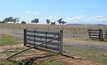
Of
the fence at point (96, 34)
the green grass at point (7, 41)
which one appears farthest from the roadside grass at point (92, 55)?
the fence at point (96, 34)

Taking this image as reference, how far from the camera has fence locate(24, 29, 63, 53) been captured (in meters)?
15.1

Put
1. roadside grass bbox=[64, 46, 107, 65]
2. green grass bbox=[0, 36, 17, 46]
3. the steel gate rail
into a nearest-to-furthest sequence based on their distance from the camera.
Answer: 1. roadside grass bbox=[64, 46, 107, 65]
2. the steel gate rail
3. green grass bbox=[0, 36, 17, 46]

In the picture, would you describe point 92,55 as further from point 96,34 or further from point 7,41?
point 96,34

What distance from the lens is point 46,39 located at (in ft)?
55.8

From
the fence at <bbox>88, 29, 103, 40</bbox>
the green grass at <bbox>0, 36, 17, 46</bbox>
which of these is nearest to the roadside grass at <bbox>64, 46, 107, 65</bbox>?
the green grass at <bbox>0, 36, 17, 46</bbox>

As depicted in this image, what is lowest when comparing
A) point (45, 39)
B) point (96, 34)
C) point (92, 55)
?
point (92, 55)

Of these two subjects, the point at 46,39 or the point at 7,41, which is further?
the point at 7,41

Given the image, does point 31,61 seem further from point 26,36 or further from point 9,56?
point 26,36

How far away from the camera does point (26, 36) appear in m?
19.8

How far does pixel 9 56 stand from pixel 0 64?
1.59m

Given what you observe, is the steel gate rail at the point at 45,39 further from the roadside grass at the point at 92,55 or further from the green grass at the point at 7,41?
the green grass at the point at 7,41

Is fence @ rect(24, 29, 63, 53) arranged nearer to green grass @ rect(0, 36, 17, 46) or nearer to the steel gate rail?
the steel gate rail

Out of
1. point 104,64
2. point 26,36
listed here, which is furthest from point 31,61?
point 26,36

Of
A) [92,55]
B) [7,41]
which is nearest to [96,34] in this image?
[7,41]
